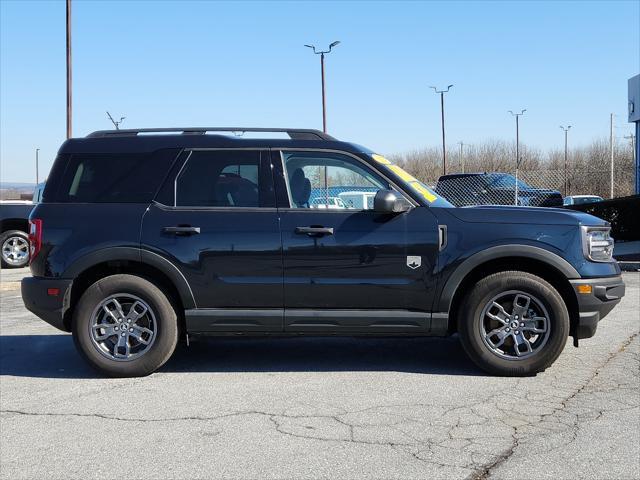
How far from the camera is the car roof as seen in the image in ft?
19.1

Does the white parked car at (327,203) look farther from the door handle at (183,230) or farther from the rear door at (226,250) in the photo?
the door handle at (183,230)

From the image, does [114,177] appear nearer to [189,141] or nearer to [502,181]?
[189,141]

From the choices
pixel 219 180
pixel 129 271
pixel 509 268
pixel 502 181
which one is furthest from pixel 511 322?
pixel 502 181

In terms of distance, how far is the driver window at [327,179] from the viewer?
5670mm

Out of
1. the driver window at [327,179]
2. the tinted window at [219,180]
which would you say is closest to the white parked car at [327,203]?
the driver window at [327,179]

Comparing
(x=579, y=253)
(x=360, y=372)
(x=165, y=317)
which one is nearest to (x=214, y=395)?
(x=165, y=317)

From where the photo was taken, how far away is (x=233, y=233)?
5551mm

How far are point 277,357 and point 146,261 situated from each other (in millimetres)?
1583

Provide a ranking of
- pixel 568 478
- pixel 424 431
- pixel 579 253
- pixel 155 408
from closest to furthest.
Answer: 1. pixel 568 478
2. pixel 424 431
3. pixel 155 408
4. pixel 579 253

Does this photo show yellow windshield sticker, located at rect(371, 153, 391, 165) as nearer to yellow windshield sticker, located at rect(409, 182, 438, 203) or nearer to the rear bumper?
yellow windshield sticker, located at rect(409, 182, 438, 203)

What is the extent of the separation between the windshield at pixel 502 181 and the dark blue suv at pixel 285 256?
1449 centimetres

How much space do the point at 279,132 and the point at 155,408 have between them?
256cm

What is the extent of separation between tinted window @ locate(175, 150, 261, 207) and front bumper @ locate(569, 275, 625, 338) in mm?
2725

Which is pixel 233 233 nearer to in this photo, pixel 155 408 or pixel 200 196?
pixel 200 196
